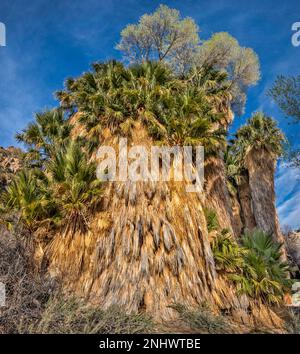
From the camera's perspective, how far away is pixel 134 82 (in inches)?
574

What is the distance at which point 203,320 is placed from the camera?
29.7ft

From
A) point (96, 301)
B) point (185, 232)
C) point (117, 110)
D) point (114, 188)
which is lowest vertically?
point (96, 301)

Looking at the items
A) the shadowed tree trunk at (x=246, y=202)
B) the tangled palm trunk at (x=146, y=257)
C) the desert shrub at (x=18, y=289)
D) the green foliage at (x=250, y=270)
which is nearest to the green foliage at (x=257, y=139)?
the shadowed tree trunk at (x=246, y=202)

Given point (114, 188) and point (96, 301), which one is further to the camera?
point (114, 188)

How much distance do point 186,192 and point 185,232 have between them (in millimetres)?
1831

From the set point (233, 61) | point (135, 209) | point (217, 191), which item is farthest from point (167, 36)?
point (135, 209)

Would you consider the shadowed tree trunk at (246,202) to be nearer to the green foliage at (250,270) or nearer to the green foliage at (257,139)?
the green foliage at (257,139)

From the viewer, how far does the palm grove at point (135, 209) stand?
405 inches

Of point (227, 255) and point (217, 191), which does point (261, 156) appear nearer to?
point (217, 191)

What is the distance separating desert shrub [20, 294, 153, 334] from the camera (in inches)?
247

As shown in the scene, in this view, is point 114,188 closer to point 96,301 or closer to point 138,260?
point 138,260

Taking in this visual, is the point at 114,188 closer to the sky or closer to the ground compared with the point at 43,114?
closer to the ground

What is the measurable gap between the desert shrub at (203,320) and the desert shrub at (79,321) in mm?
1283

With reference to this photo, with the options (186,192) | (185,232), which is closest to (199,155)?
(186,192)
